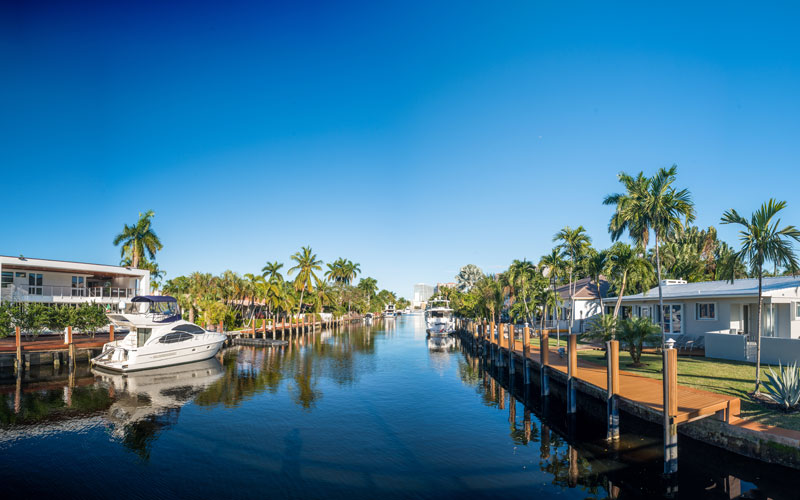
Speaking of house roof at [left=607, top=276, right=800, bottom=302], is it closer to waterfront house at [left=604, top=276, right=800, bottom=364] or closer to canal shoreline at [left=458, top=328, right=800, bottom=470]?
waterfront house at [left=604, top=276, right=800, bottom=364]

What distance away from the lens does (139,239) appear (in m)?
54.7

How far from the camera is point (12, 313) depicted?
28.3 m

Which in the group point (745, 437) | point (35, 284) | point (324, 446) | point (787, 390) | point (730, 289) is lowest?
point (324, 446)

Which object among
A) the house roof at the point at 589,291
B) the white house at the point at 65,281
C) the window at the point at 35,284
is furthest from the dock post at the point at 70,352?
the house roof at the point at 589,291

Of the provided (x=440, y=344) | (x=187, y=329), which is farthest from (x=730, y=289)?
(x=187, y=329)

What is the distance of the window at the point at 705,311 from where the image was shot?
23.7 metres

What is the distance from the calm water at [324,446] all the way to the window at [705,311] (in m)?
10.9

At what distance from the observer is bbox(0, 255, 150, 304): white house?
115 feet

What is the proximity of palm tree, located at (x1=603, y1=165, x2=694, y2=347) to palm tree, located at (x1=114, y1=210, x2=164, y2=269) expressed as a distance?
53240 millimetres

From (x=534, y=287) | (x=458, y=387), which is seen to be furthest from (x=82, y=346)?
(x=534, y=287)

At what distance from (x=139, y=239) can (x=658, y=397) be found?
5815 cm

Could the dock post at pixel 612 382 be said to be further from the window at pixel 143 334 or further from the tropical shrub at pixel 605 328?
the window at pixel 143 334

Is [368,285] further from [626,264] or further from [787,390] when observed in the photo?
[787,390]

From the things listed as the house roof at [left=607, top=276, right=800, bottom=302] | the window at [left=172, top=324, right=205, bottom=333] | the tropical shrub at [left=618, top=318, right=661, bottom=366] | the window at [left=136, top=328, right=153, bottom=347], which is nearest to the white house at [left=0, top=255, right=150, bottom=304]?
the window at [left=136, top=328, right=153, bottom=347]
